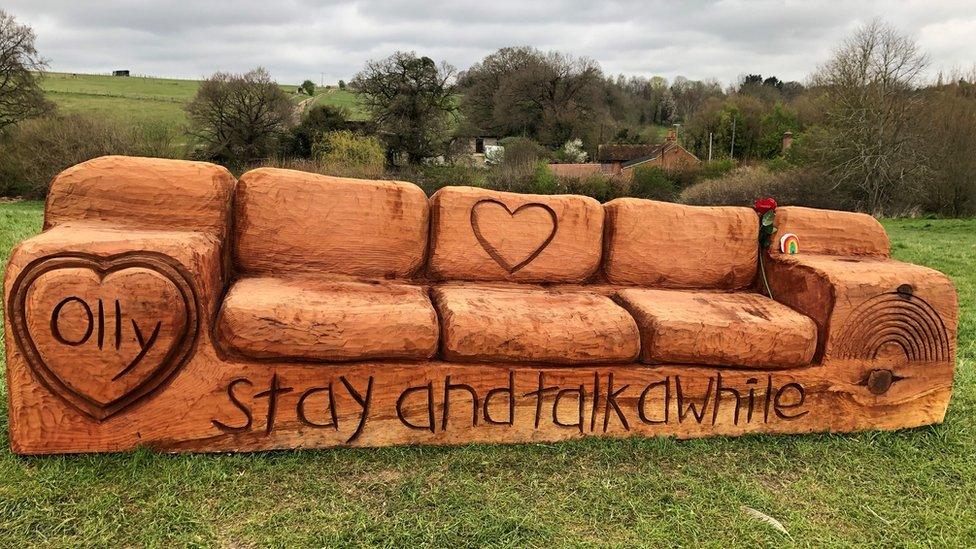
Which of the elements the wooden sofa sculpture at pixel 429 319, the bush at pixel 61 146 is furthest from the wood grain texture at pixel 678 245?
the bush at pixel 61 146

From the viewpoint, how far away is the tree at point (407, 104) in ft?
92.9

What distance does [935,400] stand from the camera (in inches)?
117

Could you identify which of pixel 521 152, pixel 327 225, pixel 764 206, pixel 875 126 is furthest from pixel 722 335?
pixel 521 152

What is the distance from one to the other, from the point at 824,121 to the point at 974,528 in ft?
71.8

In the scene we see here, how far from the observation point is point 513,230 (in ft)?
10.5

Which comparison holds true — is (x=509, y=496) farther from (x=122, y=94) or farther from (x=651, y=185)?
(x=122, y=94)

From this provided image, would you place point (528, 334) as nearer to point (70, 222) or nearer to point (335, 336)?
point (335, 336)

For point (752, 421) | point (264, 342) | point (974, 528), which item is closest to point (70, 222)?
point (264, 342)

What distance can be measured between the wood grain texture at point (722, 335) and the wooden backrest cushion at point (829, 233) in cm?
62

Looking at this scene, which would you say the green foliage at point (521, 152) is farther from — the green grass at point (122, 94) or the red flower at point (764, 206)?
the red flower at point (764, 206)

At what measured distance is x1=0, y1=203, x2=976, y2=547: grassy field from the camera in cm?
196

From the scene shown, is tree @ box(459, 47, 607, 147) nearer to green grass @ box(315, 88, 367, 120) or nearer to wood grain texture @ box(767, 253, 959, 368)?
green grass @ box(315, 88, 367, 120)

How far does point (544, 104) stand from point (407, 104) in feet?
46.2

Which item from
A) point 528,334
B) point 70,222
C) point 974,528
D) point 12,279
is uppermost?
point 70,222
